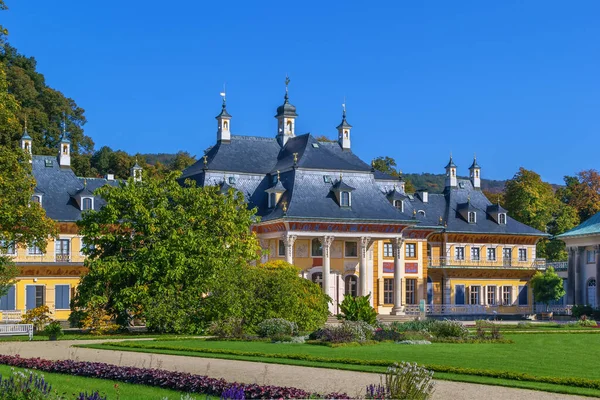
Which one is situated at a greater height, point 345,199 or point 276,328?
point 345,199

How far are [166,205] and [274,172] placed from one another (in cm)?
1979

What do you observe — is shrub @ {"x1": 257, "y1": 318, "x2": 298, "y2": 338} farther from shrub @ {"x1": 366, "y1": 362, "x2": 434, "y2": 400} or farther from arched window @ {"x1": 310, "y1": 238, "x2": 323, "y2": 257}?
arched window @ {"x1": 310, "y1": 238, "x2": 323, "y2": 257}

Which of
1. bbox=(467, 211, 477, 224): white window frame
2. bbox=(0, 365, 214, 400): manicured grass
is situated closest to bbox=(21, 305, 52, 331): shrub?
bbox=(0, 365, 214, 400): manicured grass

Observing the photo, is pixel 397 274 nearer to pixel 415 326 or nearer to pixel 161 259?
pixel 415 326

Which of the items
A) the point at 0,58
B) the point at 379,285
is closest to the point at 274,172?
the point at 379,285

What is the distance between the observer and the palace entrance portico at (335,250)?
5688 cm

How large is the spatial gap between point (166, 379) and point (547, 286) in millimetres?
51522

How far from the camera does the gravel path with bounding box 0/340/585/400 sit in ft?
61.7

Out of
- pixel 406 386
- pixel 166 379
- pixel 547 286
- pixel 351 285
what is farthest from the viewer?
pixel 547 286

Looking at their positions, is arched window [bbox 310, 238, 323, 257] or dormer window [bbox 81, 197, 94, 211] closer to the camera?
dormer window [bbox 81, 197, 94, 211]

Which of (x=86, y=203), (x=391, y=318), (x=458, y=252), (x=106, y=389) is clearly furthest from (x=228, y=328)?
(x=458, y=252)

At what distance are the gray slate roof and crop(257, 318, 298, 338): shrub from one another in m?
23.5

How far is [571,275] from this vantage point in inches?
2781

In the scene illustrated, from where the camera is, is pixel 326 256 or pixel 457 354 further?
pixel 326 256
